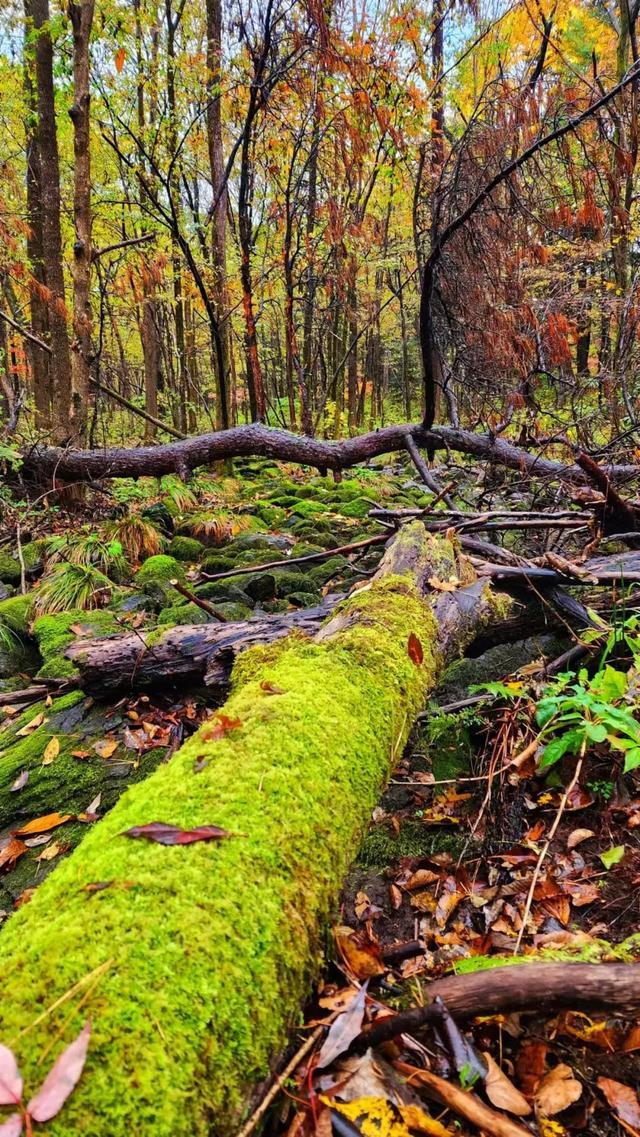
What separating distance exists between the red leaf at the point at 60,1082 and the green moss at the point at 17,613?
458cm

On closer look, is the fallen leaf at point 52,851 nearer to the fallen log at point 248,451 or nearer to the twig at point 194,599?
the twig at point 194,599

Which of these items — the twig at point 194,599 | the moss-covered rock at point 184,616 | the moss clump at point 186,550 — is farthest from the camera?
the moss clump at point 186,550

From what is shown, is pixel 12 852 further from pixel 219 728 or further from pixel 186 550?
pixel 186 550

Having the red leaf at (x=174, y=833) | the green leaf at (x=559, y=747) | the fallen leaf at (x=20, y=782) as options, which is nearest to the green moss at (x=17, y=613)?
the fallen leaf at (x=20, y=782)

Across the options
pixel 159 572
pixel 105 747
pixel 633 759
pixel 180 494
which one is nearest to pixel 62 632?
pixel 159 572

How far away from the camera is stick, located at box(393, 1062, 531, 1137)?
1146 millimetres

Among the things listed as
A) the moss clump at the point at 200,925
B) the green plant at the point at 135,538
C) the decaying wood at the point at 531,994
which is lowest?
the decaying wood at the point at 531,994

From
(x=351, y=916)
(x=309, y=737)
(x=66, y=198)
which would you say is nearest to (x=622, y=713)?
(x=309, y=737)

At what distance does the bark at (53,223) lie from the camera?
7359 millimetres

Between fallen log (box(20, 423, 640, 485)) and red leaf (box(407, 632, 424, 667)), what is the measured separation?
4976 millimetres

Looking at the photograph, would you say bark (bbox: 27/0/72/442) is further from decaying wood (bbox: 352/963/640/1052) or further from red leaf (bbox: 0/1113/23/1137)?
red leaf (bbox: 0/1113/23/1137)

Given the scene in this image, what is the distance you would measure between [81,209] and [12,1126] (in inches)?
312

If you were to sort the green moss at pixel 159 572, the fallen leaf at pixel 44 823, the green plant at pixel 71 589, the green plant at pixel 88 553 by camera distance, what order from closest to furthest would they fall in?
1. the fallen leaf at pixel 44 823
2. the green plant at pixel 71 589
3. the green moss at pixel 159 572
4. the green plant at pixel 88 553

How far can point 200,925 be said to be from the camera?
40.7 inches
